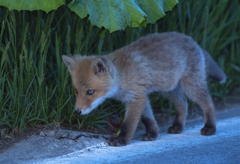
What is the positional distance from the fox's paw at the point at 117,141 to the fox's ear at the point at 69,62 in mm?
966

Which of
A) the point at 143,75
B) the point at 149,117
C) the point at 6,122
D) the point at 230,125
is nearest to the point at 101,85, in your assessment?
the point at 143,75

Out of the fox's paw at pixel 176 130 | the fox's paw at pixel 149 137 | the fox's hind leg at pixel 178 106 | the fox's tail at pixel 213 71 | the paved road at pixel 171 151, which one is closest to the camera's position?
the paved road at pixel 171 151

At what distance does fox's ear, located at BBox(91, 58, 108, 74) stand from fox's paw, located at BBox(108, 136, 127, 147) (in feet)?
2.56

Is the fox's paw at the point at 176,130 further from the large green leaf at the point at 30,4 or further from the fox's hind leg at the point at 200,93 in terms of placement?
the large green leaf at the point at 30,4

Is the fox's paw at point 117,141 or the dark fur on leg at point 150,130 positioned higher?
the fox's paw at point 117,141

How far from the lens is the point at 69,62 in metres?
3.65

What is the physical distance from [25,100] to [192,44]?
228 centimetres

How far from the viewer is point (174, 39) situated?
411 centimetres

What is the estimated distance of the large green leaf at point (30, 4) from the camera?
129 inches

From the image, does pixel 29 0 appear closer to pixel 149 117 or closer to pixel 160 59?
pixel 160 59

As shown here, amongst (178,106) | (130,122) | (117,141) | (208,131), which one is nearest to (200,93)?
(178,106)

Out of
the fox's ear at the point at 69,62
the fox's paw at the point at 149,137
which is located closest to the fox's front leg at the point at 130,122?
the fox's paw at the point at 149,137

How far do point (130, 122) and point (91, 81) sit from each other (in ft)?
2.16

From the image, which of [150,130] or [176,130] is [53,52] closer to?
[150,130]
